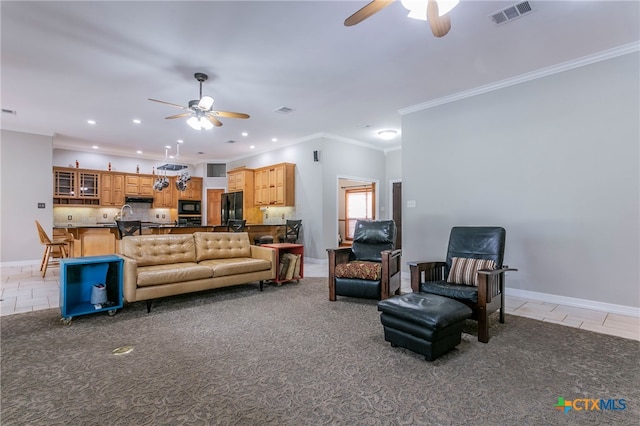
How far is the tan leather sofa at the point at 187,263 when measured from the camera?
3541 mm

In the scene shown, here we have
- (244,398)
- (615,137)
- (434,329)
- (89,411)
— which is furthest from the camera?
(615,137)

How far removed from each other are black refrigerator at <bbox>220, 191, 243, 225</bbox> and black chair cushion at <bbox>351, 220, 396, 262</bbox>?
5.20m

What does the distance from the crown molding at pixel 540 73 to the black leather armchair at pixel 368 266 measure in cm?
226

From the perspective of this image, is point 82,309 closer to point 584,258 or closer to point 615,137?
point 584,258

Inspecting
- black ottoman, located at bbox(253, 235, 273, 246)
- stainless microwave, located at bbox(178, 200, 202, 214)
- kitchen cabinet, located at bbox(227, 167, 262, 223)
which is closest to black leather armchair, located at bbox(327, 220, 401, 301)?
black ottoman, located at bbox(253, 235, 273, 246)

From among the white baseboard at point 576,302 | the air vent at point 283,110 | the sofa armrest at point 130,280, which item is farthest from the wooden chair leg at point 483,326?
the air vent at point 283,110

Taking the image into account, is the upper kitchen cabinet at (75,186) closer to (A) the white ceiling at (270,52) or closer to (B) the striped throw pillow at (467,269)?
(A) the white ceiling at (270,52)

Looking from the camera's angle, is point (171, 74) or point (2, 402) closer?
point (2, 402)

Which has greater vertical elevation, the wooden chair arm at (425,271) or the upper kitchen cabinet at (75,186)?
the upper kitchen cabinet at (75,186)

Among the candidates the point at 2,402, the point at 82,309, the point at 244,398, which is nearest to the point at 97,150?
the point at 82,309

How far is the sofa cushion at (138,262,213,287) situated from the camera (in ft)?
11.6

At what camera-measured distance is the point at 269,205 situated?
27.5 ft

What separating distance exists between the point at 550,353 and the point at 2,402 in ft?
12.8

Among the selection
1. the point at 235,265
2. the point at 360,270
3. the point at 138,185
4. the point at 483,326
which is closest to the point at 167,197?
the point at 138,185
